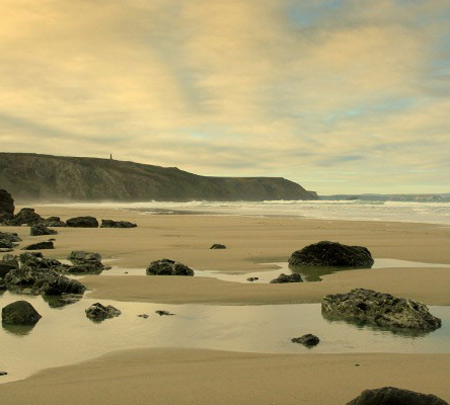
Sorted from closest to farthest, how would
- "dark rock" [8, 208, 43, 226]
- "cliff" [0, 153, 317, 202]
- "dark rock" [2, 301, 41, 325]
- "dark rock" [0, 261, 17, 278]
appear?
1. "dark rock" [2, 301, 41, 325]
2. "dark rock" [0, 261, 17, 278]
3. "dark rock" [8, 208, 43, 226]
4. "cliff" [0, 153, 317, 202]

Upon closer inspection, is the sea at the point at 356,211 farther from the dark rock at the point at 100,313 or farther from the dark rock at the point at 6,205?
the dark rock at the point at 100,313

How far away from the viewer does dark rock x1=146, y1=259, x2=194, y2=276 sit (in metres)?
10.3

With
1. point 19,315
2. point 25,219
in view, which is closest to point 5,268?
point 19,315

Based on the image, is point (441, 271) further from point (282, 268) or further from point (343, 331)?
point (343, 331)

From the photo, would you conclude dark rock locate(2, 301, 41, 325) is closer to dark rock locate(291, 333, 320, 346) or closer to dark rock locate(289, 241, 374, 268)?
dark rock locate(291, 333, 320, 346)

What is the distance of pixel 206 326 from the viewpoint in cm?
641

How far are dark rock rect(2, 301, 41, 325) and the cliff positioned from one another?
139565 millimetres

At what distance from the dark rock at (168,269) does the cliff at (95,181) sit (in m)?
136

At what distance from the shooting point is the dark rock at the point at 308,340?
565 cm

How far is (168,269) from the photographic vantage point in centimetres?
1038

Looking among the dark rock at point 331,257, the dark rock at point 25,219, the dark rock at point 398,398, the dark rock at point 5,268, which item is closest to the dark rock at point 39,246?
the dark rock at point 5,268

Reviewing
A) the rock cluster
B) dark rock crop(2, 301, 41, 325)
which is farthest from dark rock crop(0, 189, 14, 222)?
dark rock crop(2, 301, 41, 325)

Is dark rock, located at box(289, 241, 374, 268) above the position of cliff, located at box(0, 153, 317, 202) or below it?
below

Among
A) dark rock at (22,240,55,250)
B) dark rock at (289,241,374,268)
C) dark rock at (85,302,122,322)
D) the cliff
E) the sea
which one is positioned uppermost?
the cliff
